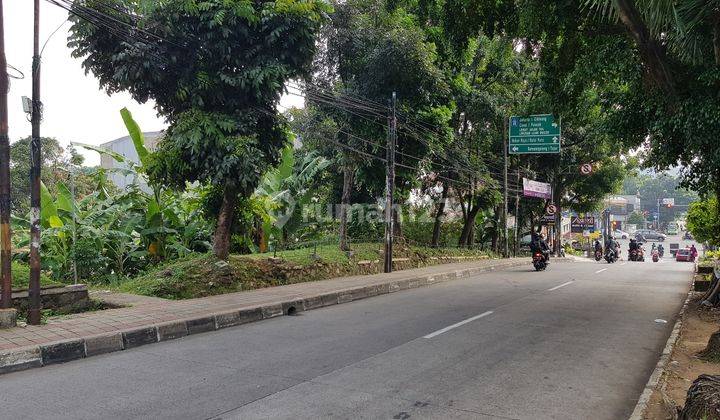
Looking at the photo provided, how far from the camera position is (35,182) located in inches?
307

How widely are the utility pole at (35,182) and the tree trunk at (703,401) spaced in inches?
331

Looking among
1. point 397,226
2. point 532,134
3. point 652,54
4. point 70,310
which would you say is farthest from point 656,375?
point 532,134

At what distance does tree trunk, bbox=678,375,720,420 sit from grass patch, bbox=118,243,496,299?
935 centimetres

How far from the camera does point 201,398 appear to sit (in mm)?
4941

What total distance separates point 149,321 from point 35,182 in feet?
9.12

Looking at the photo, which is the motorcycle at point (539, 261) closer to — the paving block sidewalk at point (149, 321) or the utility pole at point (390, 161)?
the utility pole at point (390, 161)

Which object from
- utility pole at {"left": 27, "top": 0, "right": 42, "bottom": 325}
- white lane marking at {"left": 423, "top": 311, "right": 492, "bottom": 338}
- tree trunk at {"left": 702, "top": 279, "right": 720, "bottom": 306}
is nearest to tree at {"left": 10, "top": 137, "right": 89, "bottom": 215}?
utility pole at {"left": 27, "top": 0, "right": 42, "bottom": 325}

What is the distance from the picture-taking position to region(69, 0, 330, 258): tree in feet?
34.1

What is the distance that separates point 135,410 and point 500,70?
21.9 meters

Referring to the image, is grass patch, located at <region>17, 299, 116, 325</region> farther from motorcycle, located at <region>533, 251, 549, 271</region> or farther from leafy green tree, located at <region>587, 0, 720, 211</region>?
motorcycle, located at <region>533, 251, 549, 271</region>

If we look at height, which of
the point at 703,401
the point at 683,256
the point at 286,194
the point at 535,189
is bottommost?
the point at 683,256

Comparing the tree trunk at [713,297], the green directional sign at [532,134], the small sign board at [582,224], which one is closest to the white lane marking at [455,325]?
the tree trunk at [713,297]

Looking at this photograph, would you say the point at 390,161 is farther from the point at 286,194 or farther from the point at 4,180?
the point at 4,180

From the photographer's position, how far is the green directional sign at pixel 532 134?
21.9 m
